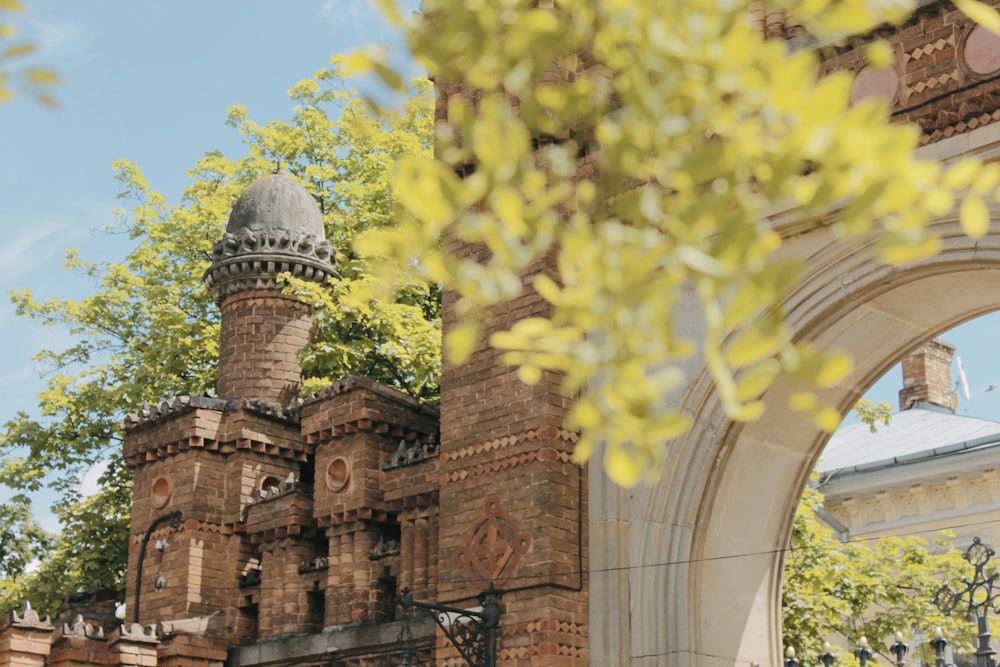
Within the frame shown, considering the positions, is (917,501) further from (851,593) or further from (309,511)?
(309,511)

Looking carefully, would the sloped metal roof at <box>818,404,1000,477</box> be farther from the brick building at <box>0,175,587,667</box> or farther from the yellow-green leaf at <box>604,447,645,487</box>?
the yellow-green leaf at <box>604,447,645,487</box>

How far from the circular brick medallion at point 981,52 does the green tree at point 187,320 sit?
810 centimetres

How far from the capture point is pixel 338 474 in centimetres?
1228

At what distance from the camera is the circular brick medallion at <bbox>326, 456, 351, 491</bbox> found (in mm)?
12148

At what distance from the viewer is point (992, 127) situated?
8781mm

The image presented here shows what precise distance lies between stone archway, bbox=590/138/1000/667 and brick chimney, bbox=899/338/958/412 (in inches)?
739

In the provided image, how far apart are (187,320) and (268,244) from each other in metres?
5.96

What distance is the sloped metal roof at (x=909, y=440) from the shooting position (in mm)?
23219

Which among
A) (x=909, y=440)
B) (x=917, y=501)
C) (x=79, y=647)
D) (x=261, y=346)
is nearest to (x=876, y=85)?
(x=261, y=346)

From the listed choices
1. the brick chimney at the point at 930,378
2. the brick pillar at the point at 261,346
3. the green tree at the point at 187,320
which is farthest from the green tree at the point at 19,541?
the brick chimney at the point at 930,378

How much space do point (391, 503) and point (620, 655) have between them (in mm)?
2683

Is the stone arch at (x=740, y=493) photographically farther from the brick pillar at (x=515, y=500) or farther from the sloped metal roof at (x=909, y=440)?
the sloped metal roof at (x=909, y=440)

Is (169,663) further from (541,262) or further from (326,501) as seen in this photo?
(541,262)

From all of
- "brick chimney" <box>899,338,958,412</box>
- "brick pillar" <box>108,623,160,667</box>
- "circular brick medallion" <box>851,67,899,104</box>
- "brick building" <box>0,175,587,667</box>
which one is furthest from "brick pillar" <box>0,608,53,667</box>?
"brick chimney" <box>899,338,958,412</box>
